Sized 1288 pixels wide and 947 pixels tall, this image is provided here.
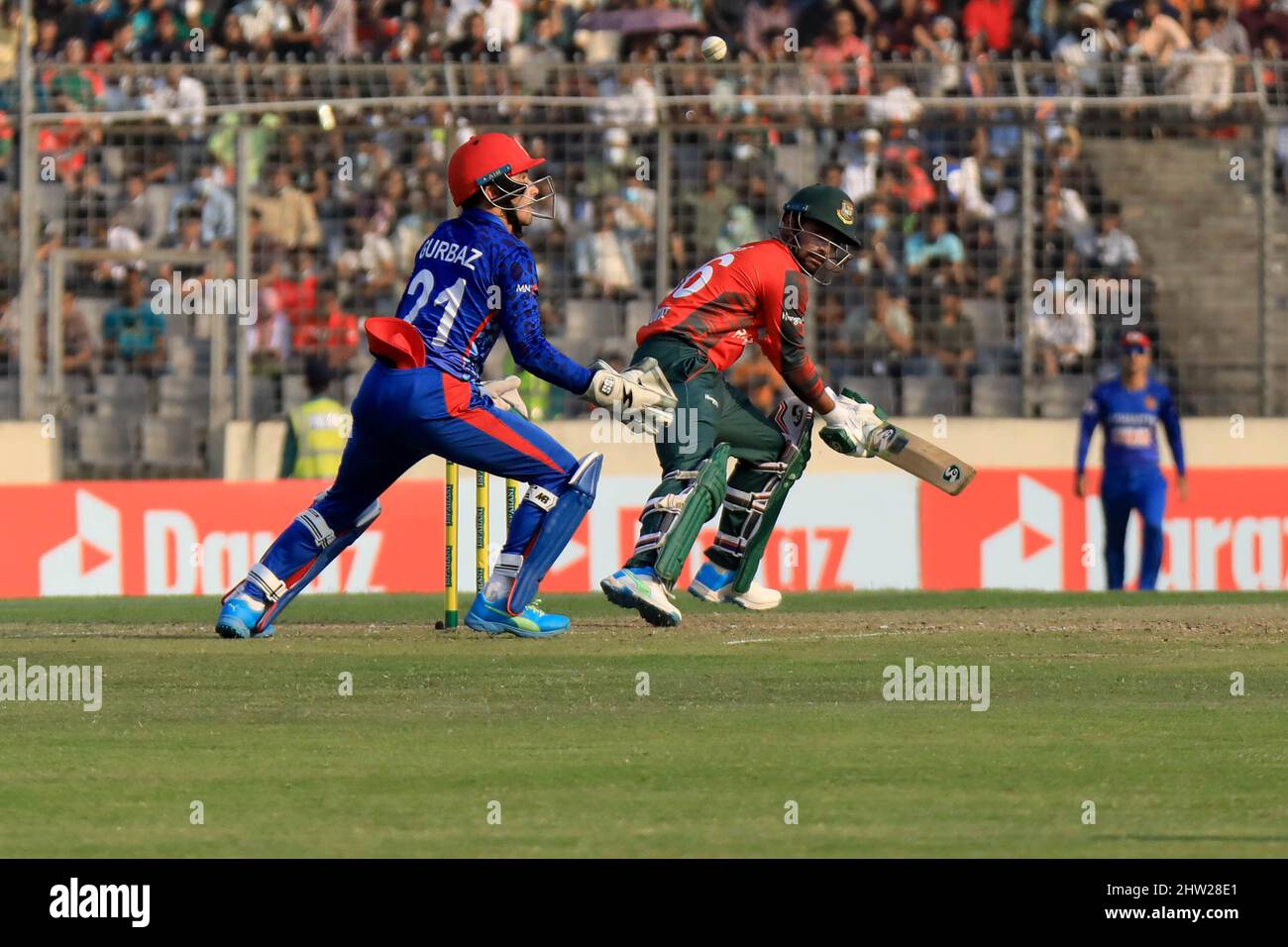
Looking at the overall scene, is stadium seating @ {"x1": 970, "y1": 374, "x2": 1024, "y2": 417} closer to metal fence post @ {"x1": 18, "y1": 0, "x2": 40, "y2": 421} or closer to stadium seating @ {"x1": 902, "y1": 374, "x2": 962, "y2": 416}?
stadium seating @ {"x1": 902, "y1": 374, "x2": 962, "y2": 416}

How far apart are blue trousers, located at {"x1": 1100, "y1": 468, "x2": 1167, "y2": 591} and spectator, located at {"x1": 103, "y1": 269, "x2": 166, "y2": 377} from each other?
816 centimetres

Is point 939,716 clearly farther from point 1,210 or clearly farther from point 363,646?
point 1,210

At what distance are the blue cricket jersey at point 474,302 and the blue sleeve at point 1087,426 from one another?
8735 mm

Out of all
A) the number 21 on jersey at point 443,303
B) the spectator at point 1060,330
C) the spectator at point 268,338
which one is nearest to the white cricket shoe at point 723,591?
the number 21 on jersey at point 443,303

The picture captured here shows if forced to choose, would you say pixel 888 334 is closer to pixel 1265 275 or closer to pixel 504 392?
pixel 1265 275

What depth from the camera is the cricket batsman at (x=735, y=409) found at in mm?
12242

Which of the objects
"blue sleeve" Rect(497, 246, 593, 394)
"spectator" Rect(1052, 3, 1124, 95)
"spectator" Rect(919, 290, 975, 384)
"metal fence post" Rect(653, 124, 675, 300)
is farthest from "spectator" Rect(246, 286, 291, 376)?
"blue sleeve" Rect(497, 246, 593, 394)

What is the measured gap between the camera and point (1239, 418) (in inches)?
806

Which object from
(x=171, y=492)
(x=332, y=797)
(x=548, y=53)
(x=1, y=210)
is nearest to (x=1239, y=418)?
(x=548, y=53)

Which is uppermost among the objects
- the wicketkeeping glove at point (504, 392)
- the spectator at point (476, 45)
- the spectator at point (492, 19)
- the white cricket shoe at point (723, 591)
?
the spectator at point (492, 19)

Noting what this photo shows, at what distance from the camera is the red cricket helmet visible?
11383 millimetres

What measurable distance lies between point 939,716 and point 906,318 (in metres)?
11.1

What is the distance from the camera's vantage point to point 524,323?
1115 centimetres

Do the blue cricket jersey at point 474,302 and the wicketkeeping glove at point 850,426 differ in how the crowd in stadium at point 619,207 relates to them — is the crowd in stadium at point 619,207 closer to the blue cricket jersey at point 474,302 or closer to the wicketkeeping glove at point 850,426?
the wicketkeeping glove at point 850,426
